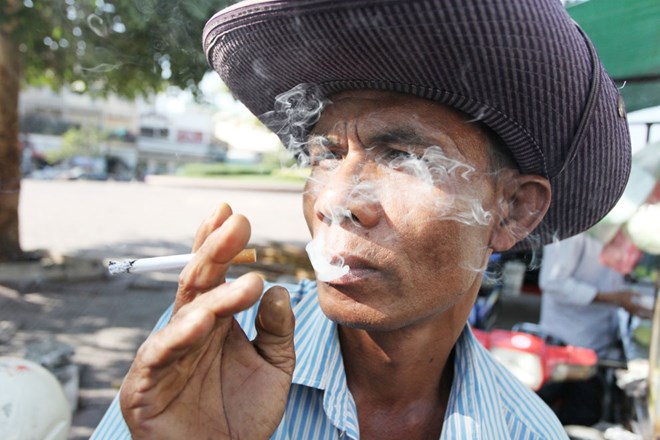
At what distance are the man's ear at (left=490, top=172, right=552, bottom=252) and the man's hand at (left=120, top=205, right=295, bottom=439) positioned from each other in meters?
0.82

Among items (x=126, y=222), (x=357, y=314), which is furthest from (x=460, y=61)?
(x=126, y=222)

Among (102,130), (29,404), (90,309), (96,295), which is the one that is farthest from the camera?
(102,130)

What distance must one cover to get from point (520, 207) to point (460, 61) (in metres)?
0.62

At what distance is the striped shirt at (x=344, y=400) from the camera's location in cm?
151

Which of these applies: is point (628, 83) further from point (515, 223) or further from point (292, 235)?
point (292, 235)

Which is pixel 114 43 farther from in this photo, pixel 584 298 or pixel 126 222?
pixel 126 222

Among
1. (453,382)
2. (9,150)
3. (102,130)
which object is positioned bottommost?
(453,382)

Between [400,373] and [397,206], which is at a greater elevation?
[397,206]

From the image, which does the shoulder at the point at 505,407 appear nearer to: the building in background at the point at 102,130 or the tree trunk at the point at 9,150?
the tree trunk at the point at 9,150

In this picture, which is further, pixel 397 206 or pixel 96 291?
pixel 96 291

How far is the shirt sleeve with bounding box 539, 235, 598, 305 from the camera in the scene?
12.9 feet

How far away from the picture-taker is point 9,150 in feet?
25.5

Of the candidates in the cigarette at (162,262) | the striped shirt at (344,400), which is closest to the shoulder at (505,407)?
the striped shirt at (344,400)

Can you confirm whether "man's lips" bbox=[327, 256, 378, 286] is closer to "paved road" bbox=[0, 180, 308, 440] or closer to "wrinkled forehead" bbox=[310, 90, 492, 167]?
"wrinkled forehead" bbox=[310, 90, 492, 167]
